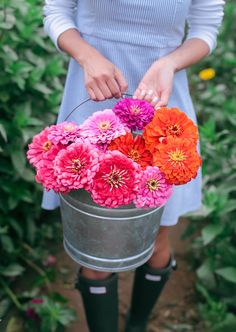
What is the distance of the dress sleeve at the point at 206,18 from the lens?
163cm

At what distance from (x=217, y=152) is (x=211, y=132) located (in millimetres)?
95

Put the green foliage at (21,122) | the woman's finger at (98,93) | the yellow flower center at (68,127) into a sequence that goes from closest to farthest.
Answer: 1. the yellow flower center at (68,127)
2. the woman's finger at (98,93)
3. the green foliage at (21,122)

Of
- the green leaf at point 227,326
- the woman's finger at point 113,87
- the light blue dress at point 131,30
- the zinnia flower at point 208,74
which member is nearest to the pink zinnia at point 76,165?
the woman's finger at point 113,87

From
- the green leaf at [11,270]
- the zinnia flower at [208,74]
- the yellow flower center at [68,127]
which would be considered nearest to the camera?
the yellow flower center at [68,127]

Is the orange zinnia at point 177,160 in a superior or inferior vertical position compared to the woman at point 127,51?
inferior

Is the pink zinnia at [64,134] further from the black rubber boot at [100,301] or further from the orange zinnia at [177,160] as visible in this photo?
the black rubber boot at [100,301]

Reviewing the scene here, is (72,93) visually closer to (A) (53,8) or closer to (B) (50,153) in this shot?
(A) (53,8)

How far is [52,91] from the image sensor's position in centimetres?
234

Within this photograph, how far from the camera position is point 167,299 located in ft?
7.89

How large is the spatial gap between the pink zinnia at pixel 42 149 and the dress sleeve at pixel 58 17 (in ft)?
1.14

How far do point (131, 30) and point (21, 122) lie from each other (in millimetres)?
706

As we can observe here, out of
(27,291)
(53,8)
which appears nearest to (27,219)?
(27,291)

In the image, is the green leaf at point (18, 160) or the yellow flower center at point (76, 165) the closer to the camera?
the yellow flower center at point (76, 165)

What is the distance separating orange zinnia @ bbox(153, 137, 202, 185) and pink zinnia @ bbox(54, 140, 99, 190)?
15 cm
